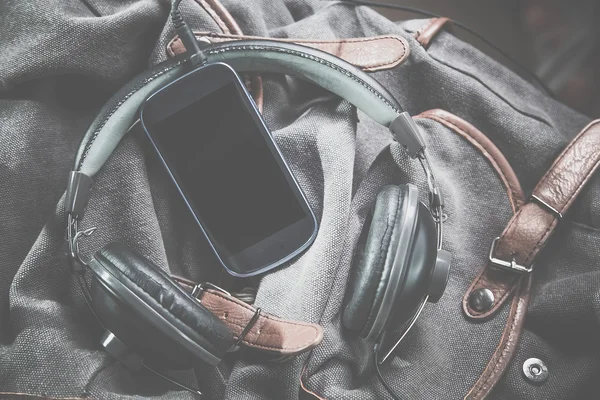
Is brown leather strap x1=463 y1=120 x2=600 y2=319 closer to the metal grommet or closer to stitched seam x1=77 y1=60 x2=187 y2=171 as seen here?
the metal grommet

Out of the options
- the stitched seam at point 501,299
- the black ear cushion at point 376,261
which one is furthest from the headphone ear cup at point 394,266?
the stitched seam at point 501,299

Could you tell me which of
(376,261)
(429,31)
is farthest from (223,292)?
(429,31)

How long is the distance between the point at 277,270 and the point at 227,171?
0.11 metres

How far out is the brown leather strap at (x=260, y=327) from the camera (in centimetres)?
45

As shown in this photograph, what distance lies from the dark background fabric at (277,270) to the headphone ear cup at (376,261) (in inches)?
2.0

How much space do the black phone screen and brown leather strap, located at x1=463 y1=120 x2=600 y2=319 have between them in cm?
20

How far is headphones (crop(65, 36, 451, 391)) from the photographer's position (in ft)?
1.37

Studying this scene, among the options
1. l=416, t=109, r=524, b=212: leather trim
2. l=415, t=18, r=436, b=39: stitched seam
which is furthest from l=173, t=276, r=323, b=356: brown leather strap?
l=415, t=18, r=436, b=39: stitched seam

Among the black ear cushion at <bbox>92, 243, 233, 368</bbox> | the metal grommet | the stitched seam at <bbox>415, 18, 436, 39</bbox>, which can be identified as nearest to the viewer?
the black ear cushion at <bbox>92, 243, 233, 368</bbox>

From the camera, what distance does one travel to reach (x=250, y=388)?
0.48 m

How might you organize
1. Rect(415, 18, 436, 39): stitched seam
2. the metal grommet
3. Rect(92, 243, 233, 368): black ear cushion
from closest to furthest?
Rect(92, 243, 233, 368): black ear cushion → the metal grommet → Rect(415, 18, 436, 39): stitched seam

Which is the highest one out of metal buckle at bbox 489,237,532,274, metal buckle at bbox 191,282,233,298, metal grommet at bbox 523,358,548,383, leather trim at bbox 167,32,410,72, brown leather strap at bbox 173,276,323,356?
leather trim at bbox 167,32,410,72

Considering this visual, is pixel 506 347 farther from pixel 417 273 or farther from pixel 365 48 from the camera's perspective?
pixel 365 48

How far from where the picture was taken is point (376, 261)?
16.8 inches
